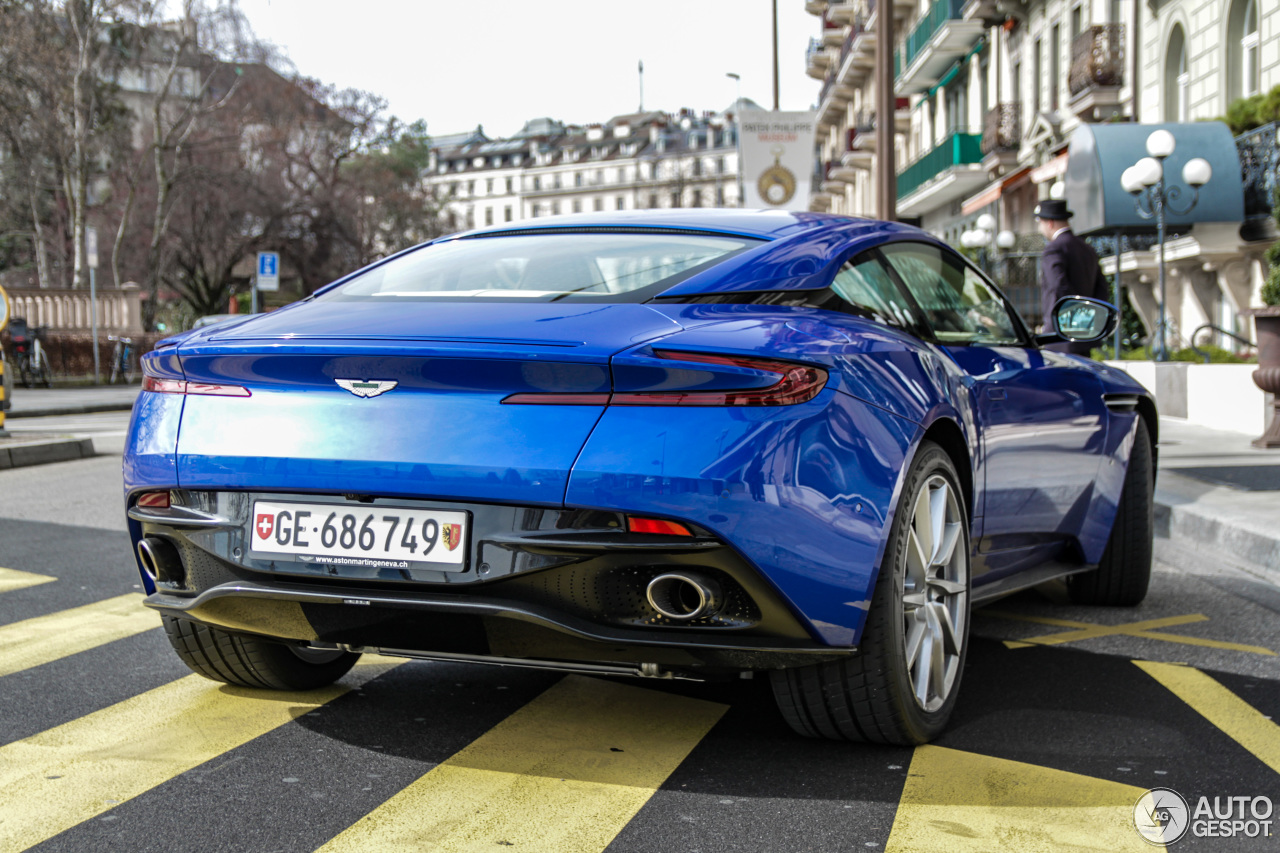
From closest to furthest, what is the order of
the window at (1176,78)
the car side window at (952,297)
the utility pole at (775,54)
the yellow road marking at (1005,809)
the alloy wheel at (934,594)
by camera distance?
the yellow road marking at (1005,809) → the alloy wheel at (934,594) → the car side window at (952,297) → the window at (1176,78) → the utility pole at (775,54)

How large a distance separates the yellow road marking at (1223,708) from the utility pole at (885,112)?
966 cm

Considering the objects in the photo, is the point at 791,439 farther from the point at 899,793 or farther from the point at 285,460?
the point at 285,460

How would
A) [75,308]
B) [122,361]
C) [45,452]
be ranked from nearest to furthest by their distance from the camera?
1. [45,452]
2. [122,361]
3. [75,308]

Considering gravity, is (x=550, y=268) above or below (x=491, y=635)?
above

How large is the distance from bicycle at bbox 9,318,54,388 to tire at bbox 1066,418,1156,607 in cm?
2409

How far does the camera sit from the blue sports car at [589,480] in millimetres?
2758

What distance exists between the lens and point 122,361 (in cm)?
2773

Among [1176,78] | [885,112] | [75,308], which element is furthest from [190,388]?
[75,308]

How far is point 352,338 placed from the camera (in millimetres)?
2973

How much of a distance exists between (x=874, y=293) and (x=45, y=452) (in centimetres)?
966

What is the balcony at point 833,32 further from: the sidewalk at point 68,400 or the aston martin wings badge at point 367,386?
the aston martin wings badge at point 367,386

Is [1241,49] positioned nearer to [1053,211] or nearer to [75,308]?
[1053,211]

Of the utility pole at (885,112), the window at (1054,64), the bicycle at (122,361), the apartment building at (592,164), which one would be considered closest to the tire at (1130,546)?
the utility pole at (885,112)

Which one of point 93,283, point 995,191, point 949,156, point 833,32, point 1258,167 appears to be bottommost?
point 93,283
